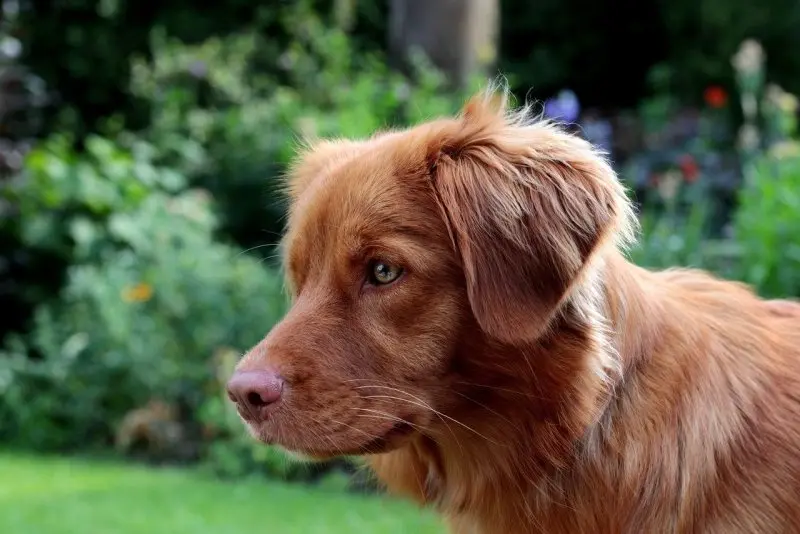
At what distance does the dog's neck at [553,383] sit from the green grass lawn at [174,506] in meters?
1.95

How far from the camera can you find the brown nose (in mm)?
2457

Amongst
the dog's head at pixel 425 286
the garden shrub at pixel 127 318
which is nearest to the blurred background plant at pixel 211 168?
the garden shrub at pixel 127 318

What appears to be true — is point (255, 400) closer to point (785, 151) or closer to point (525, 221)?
point (525, 221)

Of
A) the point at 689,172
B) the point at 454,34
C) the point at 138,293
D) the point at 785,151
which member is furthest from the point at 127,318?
the point at 785,151

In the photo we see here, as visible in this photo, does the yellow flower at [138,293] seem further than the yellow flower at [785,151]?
Yes

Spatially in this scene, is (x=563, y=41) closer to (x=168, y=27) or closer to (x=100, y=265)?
(x=168, y=27)

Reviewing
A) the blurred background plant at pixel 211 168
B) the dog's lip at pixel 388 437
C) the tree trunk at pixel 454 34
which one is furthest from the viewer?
the tree trunk at pixel 454 34

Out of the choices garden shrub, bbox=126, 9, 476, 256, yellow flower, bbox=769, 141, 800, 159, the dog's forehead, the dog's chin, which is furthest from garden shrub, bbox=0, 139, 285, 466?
the dog's chin

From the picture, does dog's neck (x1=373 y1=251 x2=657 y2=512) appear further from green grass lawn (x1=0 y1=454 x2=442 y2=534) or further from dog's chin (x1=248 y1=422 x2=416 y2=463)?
green grass lawn (x1=0 y1=454 x2=442 y2=534)

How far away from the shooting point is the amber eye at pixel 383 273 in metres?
2.54

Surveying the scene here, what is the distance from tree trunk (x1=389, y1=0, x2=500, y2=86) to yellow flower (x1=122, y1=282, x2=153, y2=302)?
133 inches

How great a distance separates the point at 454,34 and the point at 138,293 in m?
3.74

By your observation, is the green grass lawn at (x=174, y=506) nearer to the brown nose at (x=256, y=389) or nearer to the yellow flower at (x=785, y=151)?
the brown nose at (x=256, y=389)

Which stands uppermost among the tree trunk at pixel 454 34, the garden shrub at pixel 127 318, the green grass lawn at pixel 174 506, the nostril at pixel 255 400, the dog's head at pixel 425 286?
the tree trunk at pixel 454 34
